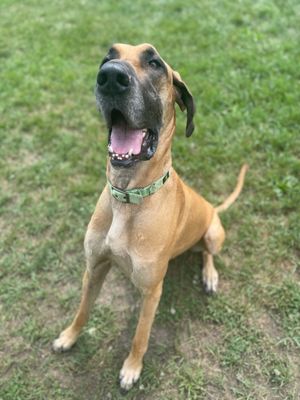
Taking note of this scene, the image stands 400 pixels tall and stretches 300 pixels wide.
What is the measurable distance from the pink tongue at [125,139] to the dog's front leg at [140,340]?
109 cm

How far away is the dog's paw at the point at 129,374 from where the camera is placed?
3529mm

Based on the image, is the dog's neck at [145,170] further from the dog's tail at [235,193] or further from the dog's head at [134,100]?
the dog's tail at [235,193]

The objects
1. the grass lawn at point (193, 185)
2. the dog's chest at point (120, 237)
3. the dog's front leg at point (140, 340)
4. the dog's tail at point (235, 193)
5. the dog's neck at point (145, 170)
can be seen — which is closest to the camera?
the dog's neck at point (145, 170)

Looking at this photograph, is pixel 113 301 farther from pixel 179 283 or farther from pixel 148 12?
pixel 148 12

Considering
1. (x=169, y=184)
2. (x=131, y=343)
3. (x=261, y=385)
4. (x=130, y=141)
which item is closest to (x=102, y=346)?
(x=131, y=343)

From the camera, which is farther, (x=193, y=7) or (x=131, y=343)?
(x=193, y=7)

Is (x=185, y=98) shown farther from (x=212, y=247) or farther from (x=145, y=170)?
(x=212, y=247)

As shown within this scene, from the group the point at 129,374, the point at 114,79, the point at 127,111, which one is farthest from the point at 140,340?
the point at 114,79

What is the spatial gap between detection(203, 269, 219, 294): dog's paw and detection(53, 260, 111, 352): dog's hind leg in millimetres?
1116

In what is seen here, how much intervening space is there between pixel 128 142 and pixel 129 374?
1.91 metres

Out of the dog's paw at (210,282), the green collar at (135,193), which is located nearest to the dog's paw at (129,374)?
the dog's paw at (210,282)

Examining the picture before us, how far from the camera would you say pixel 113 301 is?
13.5 feet

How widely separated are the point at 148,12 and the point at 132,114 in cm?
633

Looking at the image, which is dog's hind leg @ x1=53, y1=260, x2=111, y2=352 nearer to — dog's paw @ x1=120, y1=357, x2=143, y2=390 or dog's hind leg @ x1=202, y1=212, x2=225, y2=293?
dog's paw @ x1=120, y1=357, x2=143, y2=390
